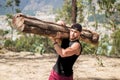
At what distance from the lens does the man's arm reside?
13.5 ft

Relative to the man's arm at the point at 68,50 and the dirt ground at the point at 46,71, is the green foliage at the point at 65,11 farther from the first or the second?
the man's arm at the point at 68,50

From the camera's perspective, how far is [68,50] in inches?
163

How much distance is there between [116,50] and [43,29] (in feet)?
110

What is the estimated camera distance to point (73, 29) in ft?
14.1

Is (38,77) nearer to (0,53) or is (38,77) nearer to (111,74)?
(111,74)

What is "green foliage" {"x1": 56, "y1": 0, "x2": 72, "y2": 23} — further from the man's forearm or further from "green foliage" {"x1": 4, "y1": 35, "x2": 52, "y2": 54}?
the man's forearm

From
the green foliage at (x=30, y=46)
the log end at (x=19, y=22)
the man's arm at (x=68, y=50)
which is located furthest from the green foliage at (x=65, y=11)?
the man's arm at (x=68, y=50)

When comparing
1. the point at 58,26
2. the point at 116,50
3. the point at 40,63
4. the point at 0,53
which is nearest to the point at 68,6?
the point at 116,50

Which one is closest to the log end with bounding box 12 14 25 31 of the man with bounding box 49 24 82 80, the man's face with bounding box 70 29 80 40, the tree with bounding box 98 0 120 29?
the man with bounding box 49 24 82 80

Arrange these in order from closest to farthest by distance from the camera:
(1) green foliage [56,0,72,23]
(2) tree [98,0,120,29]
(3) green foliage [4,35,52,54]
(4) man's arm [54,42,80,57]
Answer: (4) man's arm [54,42,80,57] < (3) green foliage [4,35,52,54] < (2) tree [98,0,120,29] < (1) green foliage [56,0,72,23]

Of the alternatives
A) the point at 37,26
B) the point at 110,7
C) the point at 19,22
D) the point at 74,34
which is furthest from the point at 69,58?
the point at 110,7

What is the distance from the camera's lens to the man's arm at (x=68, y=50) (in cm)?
411

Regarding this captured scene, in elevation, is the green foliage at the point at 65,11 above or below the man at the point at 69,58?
below

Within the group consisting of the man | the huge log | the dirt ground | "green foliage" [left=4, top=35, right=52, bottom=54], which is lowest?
"green foliage" [left=4, top=35, right=52, bottom=54]
